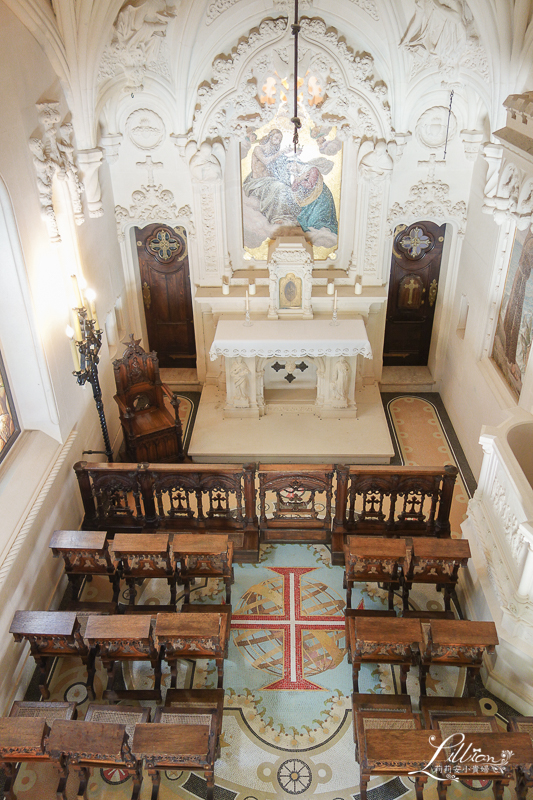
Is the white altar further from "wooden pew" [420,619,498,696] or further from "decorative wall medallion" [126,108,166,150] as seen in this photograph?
"wooden pew" [420,619,498,696]

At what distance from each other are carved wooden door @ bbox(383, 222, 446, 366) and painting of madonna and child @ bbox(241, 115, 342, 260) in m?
1.26

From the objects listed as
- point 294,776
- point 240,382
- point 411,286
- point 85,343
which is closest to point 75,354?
point 85,343

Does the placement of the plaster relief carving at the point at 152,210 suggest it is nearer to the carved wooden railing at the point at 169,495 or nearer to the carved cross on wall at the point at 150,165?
the carved cross on wall at the point at 150,165

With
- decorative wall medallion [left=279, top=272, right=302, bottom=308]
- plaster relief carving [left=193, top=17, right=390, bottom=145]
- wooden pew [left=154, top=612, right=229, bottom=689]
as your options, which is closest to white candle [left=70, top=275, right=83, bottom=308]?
plaster relief carving [left=193, top=17, right=390, bottom=145]

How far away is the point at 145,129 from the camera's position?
9398mm

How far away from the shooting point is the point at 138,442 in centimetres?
892

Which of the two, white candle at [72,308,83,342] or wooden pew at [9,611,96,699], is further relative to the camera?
white candle at [72,308,83,342]

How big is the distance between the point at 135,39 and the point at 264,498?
596cm

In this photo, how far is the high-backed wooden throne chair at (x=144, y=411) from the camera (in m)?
8.92

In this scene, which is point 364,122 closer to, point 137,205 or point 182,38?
point 182,38

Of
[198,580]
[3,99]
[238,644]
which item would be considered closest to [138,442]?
[198,580]

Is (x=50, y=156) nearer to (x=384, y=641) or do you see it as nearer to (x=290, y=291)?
(x=290, y=291)

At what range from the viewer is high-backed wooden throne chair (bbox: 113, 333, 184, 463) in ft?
29.3

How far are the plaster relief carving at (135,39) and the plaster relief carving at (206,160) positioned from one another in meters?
1.27
